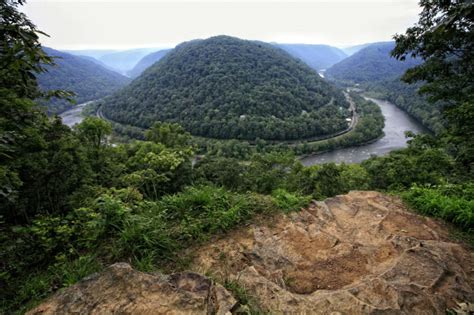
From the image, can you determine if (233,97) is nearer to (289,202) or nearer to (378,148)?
(378,148)

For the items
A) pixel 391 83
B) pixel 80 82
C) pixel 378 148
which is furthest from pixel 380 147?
pixel 80 82

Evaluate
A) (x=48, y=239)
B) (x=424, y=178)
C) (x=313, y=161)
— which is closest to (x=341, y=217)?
(x=48, y=239)

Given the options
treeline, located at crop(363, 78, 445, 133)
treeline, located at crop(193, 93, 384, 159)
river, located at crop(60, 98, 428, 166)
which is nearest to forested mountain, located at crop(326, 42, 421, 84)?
treeline, located at crop(363, 78, 445, 133)

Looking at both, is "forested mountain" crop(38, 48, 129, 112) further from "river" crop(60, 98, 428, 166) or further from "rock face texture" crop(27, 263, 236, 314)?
"rock face texture" crop(27, 263, 236, 314)

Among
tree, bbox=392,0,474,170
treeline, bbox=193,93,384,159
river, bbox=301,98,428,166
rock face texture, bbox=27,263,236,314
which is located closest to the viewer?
rock face texture, bbox=27,263,236,314

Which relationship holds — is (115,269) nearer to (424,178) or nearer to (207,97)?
(424,178)

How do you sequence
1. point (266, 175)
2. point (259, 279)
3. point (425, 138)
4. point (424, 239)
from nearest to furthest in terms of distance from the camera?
point (259, 279)
point (424, 239)
point (425, 138)
point (266, 175)
